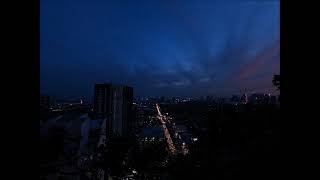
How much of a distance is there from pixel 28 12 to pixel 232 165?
440 cm

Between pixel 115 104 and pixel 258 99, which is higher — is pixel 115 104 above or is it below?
below

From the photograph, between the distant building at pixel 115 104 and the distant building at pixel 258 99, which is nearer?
the distant building at pixel 258 99

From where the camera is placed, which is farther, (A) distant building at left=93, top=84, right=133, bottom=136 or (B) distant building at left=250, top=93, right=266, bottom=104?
(A) distant building at left=93, top=84, right=133, bottom=136

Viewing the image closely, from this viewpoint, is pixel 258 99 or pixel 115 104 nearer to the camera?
pixel 258 99

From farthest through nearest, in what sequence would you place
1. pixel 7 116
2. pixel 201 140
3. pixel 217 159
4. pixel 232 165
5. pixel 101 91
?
1. pixel 101 91
2. pixel 201 140
3. pixel 217 159
4. pixel 232 165
5. pixel 7 116

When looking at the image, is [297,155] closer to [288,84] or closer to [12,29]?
[288,84]

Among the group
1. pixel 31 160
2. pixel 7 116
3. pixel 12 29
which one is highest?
pixel 12 29

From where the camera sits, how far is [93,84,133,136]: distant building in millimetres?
30656

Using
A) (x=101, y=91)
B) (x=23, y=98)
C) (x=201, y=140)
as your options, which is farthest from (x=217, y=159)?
(x=101, y=91)

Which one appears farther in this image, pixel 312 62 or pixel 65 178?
pixel 65 178

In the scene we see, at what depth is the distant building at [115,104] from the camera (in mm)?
30656

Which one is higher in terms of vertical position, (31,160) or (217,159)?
(31,160)

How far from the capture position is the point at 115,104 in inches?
1233

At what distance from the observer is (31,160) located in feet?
4.78
